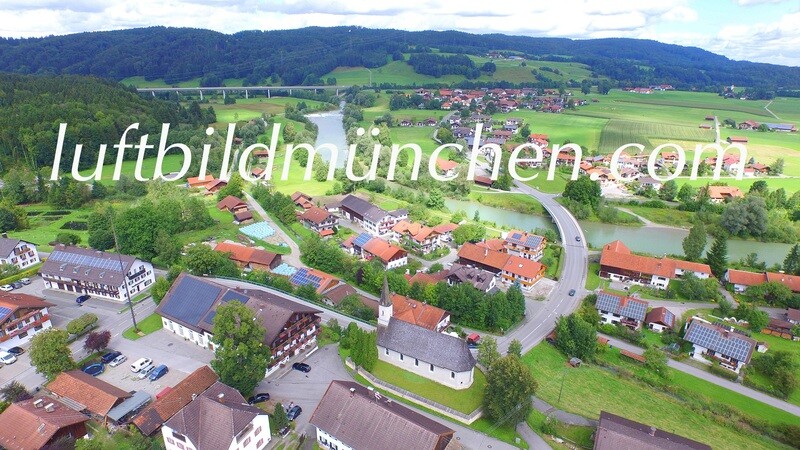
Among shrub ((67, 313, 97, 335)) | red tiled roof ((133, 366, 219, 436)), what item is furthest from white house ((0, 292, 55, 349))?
red tiled roof ((133, 366, 219, 436))

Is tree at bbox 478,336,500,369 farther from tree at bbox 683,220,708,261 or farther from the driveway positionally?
tree at bbox 683,220,708,261

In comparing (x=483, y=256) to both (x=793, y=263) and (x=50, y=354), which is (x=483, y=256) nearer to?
(x=793, y=263)

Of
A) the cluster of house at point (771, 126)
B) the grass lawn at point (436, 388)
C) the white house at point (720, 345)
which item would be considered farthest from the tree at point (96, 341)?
the cluster of house at point (771, 126)

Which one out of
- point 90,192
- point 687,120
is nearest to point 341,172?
point 90,192

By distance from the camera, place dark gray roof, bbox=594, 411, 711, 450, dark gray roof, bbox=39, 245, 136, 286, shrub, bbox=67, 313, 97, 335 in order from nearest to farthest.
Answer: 1. dark gray roof, bbox=594, 411, 711, 450
2. shrub, bbox=67, 313, 97, 335
3. dark gray roof, bbox=39, 245, 136, 286

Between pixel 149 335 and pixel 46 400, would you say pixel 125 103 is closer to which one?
pixel 149 335

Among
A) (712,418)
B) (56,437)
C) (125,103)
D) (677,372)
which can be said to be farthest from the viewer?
(125,103)

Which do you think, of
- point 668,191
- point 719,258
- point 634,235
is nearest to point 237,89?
point 668,191

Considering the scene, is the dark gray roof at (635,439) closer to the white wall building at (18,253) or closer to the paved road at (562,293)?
the paved road at (562,293)
